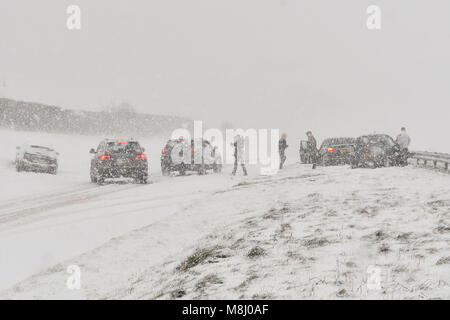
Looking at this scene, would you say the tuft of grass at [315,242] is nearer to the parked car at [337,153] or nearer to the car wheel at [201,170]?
the parked car at [337,153]

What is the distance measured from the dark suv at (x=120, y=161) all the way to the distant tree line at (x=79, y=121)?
104ft

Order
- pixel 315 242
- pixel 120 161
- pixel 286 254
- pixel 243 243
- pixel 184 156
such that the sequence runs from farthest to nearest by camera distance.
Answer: pixel 184 156
pixel 120 161
pixel 243 243
pixel 315 242
pixel 286 254

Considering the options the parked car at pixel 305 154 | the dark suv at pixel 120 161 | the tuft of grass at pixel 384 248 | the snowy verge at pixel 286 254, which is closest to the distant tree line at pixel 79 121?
the parked car at pixel 305 154

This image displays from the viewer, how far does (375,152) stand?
19625mm

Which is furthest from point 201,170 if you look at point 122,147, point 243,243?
point 243,243

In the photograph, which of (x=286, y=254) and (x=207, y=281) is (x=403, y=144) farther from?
(x=207, y=281)

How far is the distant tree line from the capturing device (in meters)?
48.9

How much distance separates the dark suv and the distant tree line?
1251 inches

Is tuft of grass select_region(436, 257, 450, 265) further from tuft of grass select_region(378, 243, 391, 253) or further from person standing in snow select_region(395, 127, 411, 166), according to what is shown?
person standing in snow select_region(395, 127, 411, 166)

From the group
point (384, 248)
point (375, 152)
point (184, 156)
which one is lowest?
point (384, 248)

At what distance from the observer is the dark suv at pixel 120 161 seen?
19.1 metres

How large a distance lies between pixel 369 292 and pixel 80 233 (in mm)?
6458

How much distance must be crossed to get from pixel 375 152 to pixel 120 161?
9519 mm

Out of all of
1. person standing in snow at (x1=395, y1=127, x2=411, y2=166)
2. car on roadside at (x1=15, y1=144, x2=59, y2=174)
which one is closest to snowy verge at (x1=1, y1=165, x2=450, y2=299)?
person standing in snow at (x1=395, y1=127, x2=411, y2=166)
